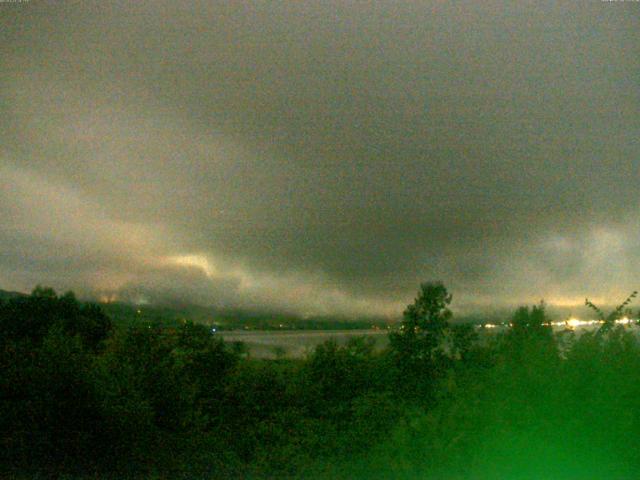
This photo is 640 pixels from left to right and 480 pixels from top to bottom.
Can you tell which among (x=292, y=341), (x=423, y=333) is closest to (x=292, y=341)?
(x=292, y=341)

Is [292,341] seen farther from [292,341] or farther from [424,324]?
[424,324]

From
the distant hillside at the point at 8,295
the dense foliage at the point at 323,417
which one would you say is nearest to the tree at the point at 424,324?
the dense foliage at the point at 323,417

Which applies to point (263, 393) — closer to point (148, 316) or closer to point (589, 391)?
point (148, 316)

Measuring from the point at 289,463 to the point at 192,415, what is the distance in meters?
3.58

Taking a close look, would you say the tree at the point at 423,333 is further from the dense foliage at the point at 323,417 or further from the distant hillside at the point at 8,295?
the distant hillside at the point at 8,295

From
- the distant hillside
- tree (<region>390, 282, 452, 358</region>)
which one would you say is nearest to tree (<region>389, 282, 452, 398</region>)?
tree (<region>390, 282, 452, 358</region>)

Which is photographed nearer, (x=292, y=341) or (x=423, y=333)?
(x=423, y=333)

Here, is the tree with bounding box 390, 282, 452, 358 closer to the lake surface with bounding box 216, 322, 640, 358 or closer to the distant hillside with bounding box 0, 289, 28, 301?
the lake surface with bounding box 216, 322, 640, 358

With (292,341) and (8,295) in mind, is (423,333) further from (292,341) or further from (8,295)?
(8,295)

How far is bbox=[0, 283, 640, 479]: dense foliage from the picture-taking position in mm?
7480

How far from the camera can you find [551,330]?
32.8 feet

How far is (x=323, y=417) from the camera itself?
619 inches

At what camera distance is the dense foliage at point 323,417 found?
7480 millimetres

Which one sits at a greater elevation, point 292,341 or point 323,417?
point 292,341
